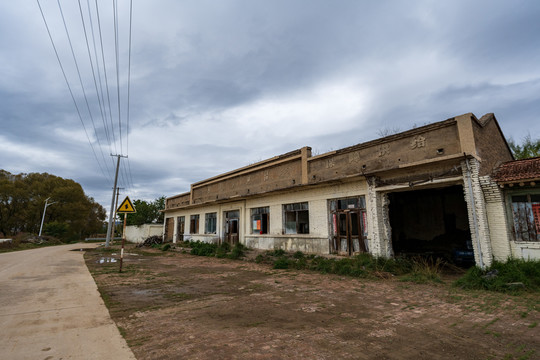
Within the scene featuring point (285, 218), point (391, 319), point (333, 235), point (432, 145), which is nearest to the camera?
point (391, 319)

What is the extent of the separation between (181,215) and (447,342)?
25187 millimetres

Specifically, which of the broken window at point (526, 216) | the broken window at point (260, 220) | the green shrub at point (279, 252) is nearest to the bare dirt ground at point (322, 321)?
the broken window at point (526, 216)

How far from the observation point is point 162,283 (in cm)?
847

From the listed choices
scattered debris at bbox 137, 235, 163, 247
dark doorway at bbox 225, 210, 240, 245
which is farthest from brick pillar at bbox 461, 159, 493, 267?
scattered debris at bbox 137, 235, 163, 247

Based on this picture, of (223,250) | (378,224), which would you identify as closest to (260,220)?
(223,250)

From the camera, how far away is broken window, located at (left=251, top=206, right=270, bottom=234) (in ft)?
51.8

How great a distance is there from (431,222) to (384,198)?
5.95 m

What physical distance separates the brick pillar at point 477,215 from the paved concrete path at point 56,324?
911 cm

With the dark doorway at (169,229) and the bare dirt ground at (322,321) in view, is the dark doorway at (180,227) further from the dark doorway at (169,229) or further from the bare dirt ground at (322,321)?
the bare dirt ground at (322,321)

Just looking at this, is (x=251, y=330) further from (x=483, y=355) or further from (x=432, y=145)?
(x=432, y=145)

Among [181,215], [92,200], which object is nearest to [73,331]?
[181,215]

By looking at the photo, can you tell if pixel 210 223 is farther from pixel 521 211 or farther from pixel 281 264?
pixel 521 211

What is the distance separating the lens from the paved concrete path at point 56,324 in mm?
3457

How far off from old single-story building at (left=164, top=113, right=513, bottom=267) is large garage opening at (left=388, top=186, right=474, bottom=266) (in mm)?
45
